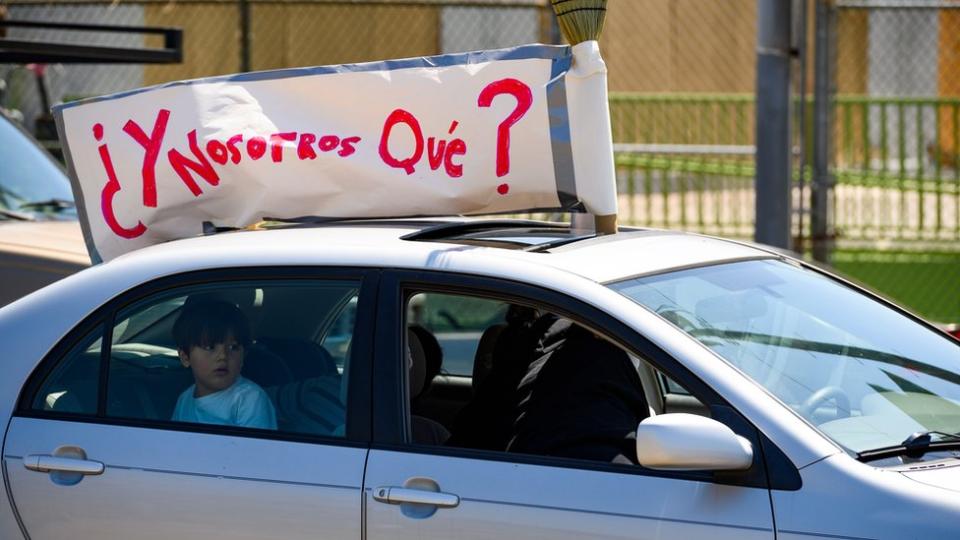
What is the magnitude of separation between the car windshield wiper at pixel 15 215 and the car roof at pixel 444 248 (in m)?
3.05

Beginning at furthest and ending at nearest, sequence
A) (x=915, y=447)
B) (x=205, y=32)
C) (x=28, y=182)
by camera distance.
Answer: (x=205, y=32), (x=28, y=182), (x=915, y=447)

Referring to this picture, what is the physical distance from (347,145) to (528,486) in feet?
4.69

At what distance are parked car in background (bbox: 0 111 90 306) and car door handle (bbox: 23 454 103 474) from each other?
224cm

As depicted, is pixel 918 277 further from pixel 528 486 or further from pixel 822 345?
pixel 528 486

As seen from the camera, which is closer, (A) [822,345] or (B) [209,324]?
(A) [822,345]

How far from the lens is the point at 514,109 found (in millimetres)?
3947

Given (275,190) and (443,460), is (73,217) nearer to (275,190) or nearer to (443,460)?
(275,190)

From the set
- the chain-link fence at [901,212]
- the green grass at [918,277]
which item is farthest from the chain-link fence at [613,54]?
the green grass at [918,277]

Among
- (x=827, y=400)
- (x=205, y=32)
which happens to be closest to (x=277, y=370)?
(x=827, y=400)

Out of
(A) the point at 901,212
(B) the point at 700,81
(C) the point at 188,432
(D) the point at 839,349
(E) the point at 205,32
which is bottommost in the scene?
(A) the point at 901,212

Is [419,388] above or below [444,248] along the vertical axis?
below

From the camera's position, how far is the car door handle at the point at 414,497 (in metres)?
3.22

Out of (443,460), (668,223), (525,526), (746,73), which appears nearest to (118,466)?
(443,460)

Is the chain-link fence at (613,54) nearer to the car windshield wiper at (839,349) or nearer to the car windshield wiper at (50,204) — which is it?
the car windshield wiper at (50,204)
